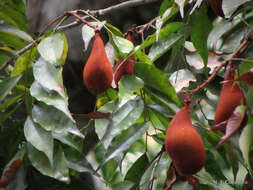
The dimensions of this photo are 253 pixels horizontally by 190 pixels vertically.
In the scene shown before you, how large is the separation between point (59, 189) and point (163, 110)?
27 centimetres

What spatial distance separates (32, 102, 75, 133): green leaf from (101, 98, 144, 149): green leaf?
A: 0.07m

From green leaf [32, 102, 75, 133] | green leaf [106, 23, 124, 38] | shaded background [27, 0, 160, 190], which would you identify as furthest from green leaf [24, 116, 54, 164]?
shaded background [27, 0, 160, 190]

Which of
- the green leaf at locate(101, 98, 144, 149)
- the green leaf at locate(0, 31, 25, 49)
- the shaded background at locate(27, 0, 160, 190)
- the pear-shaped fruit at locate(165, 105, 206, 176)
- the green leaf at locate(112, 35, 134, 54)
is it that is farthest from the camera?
the shaded background at locate(27, 0, 160, 190)

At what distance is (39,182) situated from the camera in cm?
82

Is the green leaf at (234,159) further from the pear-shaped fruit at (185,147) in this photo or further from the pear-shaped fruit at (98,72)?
the pear-shaped fruit at (98,72)

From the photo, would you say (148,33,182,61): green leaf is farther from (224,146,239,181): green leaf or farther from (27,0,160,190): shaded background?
(27,0,160,190): shaded background

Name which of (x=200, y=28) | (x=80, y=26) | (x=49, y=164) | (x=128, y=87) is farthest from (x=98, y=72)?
(x=80, y=26)

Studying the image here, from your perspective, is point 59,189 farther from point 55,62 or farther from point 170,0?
point 170,0

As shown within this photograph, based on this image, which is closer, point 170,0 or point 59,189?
point 59,189

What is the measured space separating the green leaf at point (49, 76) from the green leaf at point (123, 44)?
114 mm

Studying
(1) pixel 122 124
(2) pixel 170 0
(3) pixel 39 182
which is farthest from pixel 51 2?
(1) pixel 122 124

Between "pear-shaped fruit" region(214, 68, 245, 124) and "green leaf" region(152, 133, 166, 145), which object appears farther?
"green leaf" region(152, 133, 166, 145)

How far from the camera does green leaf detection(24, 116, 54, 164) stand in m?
0.67

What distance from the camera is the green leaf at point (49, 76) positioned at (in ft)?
2.21
